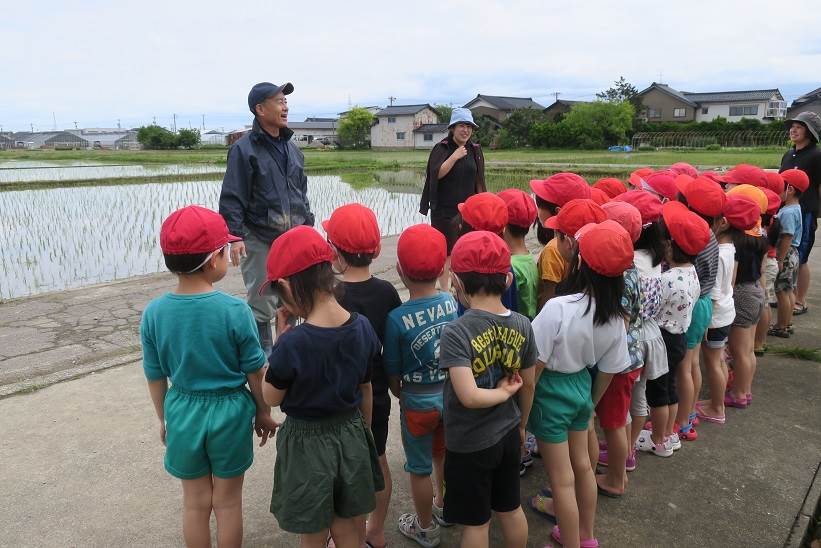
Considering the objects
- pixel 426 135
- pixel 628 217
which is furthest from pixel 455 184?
pixel 426 135

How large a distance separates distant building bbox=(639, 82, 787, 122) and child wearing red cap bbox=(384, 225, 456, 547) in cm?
5482

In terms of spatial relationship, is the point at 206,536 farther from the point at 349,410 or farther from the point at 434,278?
the point at 434,278

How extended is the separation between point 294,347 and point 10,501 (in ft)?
5.97

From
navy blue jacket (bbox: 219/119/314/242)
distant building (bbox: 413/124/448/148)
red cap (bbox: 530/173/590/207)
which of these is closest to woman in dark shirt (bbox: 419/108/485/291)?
navy blue jacket (bbox: 219/119/314/242)

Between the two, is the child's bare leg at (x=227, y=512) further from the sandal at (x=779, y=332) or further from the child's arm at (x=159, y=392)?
the sandal at (x=779, y=332)

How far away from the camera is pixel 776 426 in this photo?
136 inches

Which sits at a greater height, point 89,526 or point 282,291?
point 282,291

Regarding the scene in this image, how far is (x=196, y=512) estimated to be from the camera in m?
A: 2.17

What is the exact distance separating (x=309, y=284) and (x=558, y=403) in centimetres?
114

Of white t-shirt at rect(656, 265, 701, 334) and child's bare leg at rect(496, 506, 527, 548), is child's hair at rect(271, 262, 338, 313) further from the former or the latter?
white t-shirt at rect(656, 265, 701, 334)

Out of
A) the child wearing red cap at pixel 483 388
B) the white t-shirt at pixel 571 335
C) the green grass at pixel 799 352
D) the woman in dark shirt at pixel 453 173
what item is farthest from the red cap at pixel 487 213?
the green grass at pixel 799 352

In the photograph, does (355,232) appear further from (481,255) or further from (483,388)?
(483,388)

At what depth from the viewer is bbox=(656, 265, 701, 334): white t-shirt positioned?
2.90 metres

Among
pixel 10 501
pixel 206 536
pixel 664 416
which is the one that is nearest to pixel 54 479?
pixel 10 501
